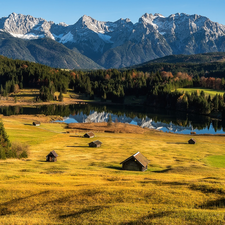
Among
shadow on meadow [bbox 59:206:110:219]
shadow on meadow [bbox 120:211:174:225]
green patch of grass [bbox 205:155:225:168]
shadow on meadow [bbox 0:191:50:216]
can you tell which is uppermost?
shadow on meadow [bbox 120:211:174:225]

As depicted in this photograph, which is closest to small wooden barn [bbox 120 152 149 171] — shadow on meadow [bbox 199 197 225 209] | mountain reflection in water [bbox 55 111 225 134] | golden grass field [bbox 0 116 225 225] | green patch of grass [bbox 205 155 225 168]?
golden grass field [bbox 0 116 225 225]

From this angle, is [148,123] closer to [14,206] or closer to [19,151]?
[19,151]

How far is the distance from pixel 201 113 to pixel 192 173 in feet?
436

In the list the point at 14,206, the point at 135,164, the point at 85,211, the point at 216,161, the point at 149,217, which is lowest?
the point at 216,161

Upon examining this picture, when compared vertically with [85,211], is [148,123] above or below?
below

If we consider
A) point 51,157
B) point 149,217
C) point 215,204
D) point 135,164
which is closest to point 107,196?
point 149,217

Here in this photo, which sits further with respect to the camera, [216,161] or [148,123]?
[148,123]

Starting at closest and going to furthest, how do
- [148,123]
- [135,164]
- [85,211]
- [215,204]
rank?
[85,211]
[215,204]
[135,164]
[148,123]

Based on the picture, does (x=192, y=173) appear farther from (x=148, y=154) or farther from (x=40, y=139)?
(x=40, y=139)

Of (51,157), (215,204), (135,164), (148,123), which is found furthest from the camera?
(148,123)

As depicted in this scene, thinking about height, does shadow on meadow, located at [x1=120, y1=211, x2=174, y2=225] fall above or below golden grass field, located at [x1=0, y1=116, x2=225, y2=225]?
above

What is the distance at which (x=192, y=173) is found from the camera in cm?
5391

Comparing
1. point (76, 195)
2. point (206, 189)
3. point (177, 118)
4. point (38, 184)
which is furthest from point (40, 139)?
point (177, 118)

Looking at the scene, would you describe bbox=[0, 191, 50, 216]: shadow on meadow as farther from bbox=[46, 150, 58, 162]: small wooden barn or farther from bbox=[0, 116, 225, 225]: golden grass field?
bbox=[46, 150, 58, 162]: small wooden barn
